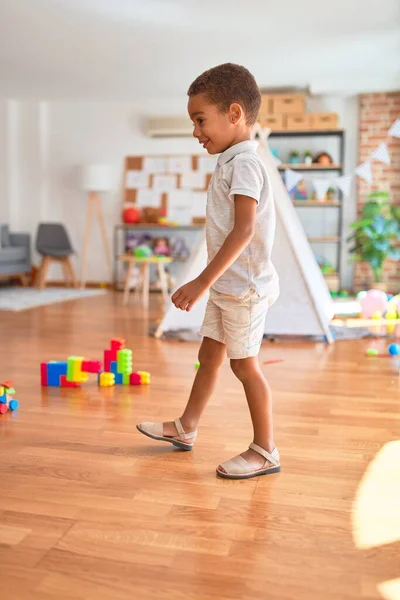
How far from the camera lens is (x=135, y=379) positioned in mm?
2430

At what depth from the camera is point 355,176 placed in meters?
6.79

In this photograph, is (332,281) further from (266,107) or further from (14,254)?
(14,254)

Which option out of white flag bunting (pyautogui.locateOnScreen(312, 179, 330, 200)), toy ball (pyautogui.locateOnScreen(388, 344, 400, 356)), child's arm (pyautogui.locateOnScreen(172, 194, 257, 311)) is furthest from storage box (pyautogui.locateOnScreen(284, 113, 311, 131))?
child's arm (pyautogui.locateOnScreen(172, 194, 257, 311))

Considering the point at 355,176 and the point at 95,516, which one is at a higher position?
the point at 355,176

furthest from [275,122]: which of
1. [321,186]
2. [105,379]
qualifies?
[105,379]

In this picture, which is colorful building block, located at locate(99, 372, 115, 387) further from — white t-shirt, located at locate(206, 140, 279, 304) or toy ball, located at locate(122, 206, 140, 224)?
toy ball, located at locate(122, 206, 140, 224)

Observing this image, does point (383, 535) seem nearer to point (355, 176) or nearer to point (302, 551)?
point (302, 551)

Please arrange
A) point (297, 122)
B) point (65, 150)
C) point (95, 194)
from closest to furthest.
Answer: point (297, 122) < point (95, 194) < point (65, 150)

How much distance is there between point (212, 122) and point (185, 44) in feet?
13.6

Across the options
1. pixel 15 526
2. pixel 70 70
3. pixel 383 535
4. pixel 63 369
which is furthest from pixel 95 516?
pixel 70 70

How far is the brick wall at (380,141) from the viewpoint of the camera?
6.64 metres

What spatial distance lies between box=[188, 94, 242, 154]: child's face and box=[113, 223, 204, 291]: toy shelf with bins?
555cm

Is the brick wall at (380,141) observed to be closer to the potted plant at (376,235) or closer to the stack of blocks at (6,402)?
the potted plant at (376,235)

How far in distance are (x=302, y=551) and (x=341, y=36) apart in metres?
4.68
